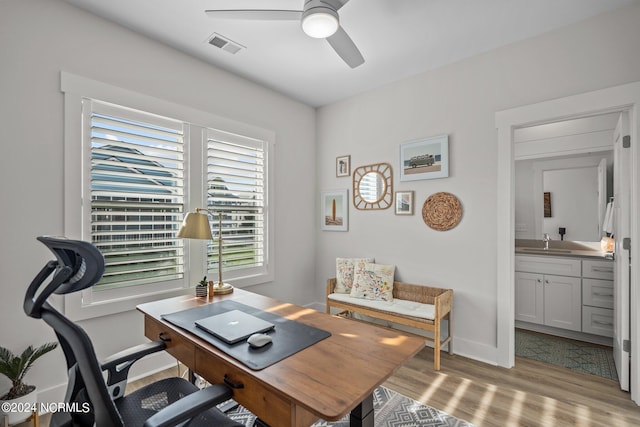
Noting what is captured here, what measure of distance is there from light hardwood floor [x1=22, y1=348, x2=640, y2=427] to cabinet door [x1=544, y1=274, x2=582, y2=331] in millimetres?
858

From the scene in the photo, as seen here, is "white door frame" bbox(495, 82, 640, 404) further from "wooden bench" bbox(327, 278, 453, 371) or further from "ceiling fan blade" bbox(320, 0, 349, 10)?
"ceiling fan blade" bbox(320, 0, 349, 10)

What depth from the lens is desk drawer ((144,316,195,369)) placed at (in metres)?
1.56

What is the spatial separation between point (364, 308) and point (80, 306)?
2369 millimetres

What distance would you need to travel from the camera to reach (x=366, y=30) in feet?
8.21

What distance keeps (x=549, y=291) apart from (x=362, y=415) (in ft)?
10.7

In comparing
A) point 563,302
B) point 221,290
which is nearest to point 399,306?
point 221,290

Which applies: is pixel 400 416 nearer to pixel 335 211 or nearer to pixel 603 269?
pixel 335 211

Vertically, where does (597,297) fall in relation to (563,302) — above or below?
above

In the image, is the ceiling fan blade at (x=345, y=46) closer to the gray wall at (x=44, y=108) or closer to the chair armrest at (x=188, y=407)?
the gray wall at (x=44, y=108)

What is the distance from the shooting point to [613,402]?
220 centimetres

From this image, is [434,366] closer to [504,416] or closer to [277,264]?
[504,416]

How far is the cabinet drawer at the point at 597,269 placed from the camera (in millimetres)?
3121

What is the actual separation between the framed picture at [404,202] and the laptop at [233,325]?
2.13 m

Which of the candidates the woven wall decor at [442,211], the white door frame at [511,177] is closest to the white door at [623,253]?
the white door frame at [511,177]
